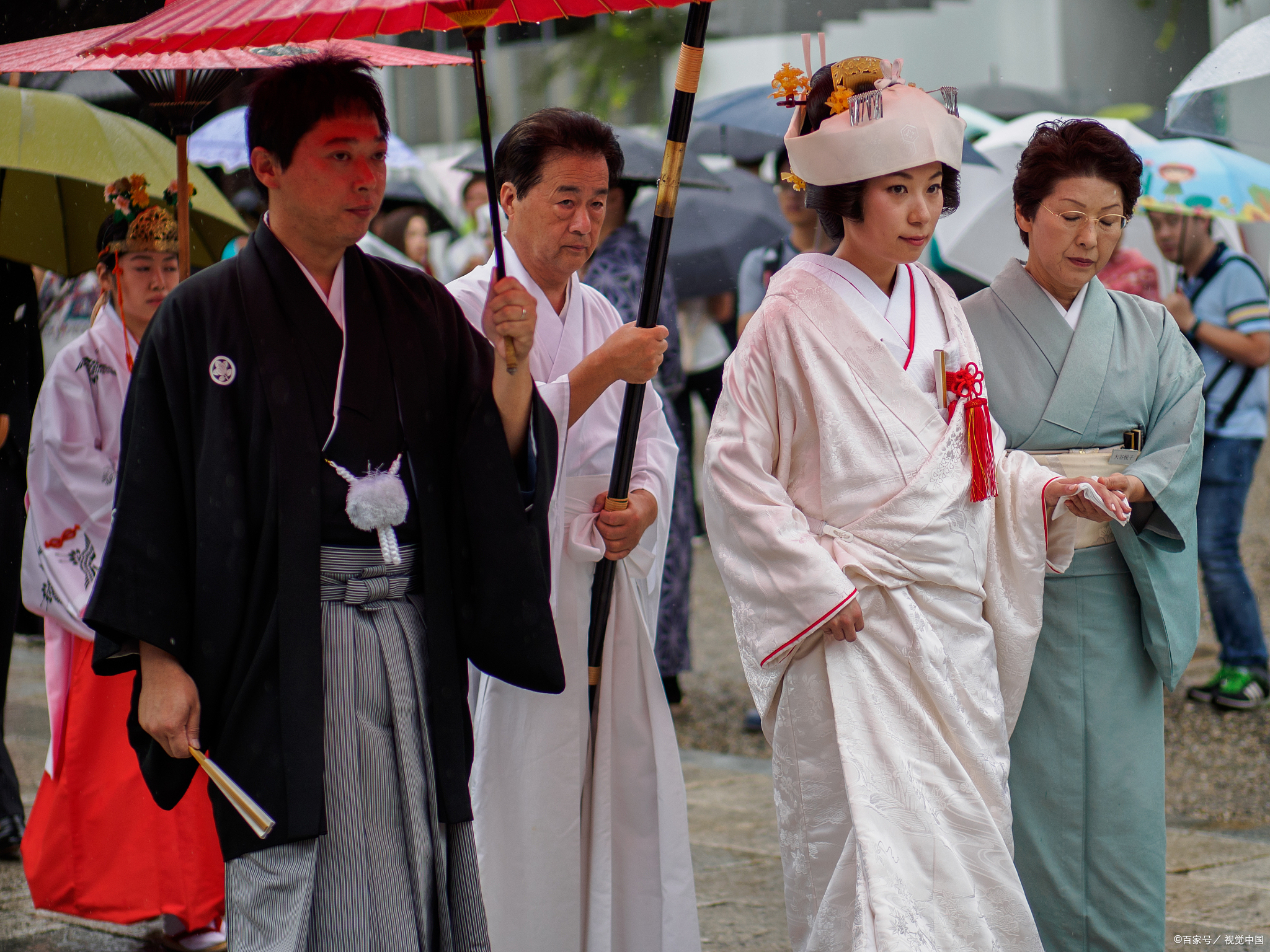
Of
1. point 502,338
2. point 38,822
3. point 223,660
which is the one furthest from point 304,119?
point 38,822

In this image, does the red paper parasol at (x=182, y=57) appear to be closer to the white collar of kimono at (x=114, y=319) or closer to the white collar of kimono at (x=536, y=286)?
the white collar of kimono at (x=536, y=286)

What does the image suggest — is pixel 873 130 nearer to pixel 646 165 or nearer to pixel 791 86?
pixel 791 86

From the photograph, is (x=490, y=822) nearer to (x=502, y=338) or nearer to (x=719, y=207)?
(x=502, y=338)

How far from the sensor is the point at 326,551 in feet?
8.20

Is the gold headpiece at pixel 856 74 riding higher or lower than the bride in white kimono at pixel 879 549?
higher

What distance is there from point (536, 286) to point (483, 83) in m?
0.76

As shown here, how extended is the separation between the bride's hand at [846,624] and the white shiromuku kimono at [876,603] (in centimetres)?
3

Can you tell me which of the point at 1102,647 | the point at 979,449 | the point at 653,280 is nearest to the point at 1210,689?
the point at 1102,647

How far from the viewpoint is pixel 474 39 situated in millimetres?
2637

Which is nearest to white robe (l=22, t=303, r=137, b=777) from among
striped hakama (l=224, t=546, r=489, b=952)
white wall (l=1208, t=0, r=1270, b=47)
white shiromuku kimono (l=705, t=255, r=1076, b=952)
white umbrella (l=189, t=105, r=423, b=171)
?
striped hakama (l=224, t=546, r=489, b=952)

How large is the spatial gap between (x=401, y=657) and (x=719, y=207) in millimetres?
5947

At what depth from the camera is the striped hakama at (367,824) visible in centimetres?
244

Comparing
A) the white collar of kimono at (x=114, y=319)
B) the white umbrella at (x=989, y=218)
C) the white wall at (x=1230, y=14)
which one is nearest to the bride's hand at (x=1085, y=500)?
the white collar of kimono at (x=114, y=319)

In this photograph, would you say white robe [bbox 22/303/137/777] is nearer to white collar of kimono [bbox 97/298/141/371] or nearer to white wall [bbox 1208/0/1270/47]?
white collar of kimono [bbox 97/298/141/371]
